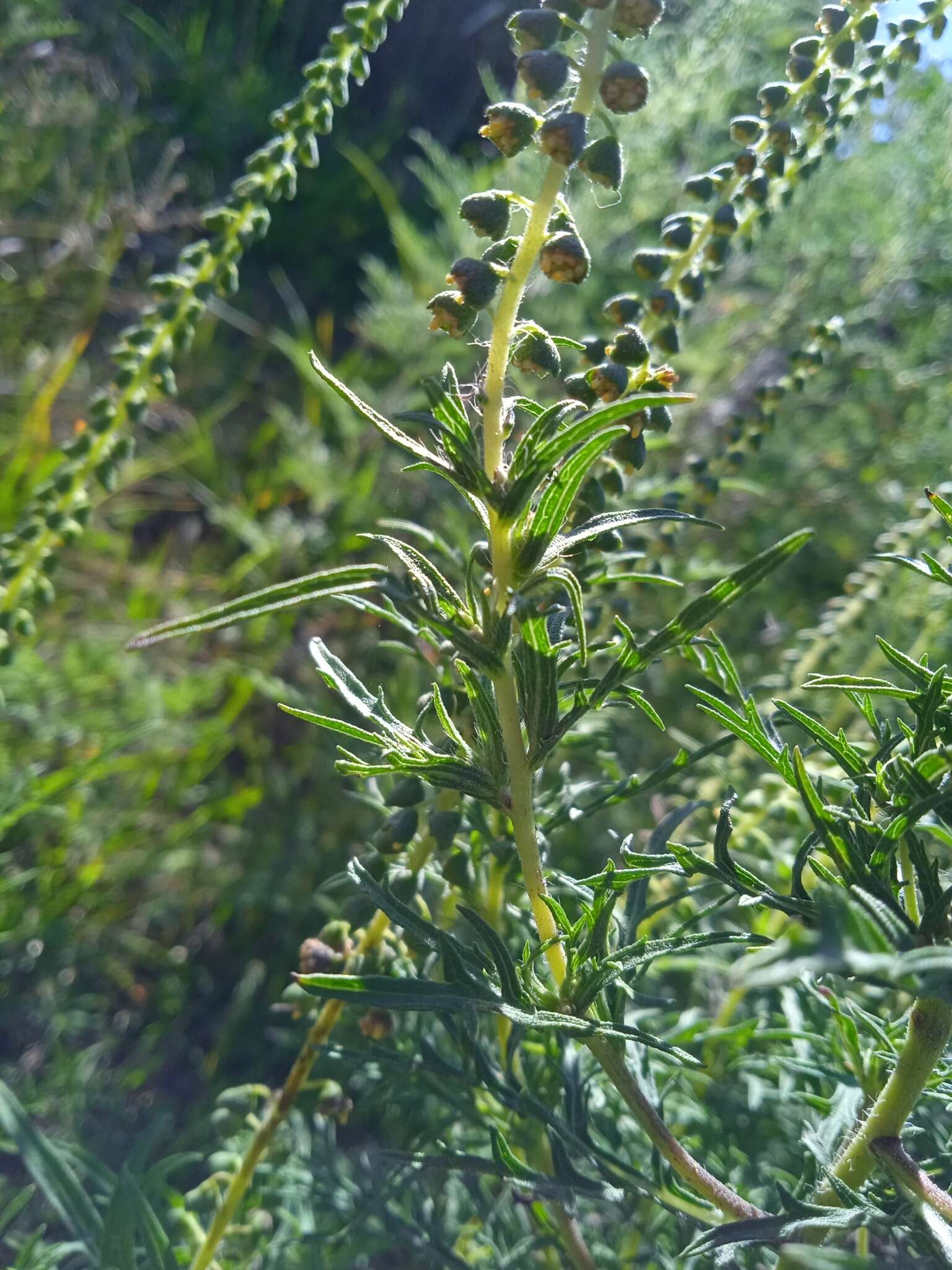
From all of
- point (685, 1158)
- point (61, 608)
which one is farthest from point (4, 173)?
point (685, 1158)

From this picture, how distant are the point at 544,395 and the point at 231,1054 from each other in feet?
5.42

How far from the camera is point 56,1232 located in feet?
4.66

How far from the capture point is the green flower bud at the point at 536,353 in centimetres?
60

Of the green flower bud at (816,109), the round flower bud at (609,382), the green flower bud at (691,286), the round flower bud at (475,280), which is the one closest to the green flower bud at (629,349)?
the round flower bud at (609,382)

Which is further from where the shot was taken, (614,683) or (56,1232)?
(56,1232)

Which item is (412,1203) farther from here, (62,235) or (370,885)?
(62,235)

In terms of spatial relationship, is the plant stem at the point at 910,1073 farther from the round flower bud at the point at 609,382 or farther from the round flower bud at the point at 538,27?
the round flower bud at the point at 538,27

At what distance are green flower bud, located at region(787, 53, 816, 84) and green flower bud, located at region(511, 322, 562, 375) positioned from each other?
457 mm

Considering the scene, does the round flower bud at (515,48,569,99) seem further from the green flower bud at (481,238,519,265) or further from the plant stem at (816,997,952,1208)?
the plant stem at (816,997,952,1208)

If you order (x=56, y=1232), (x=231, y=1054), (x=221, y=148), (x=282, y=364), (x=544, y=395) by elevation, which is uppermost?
(x=221, y=148)

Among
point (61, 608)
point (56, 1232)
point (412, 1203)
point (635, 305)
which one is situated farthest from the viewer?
point (61, 608)

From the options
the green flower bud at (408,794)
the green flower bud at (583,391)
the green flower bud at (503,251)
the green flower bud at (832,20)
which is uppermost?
the green flower bud at (832,20)

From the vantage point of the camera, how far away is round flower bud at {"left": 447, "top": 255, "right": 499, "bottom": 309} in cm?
58

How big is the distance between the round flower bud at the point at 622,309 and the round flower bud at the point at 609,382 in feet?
0.58
